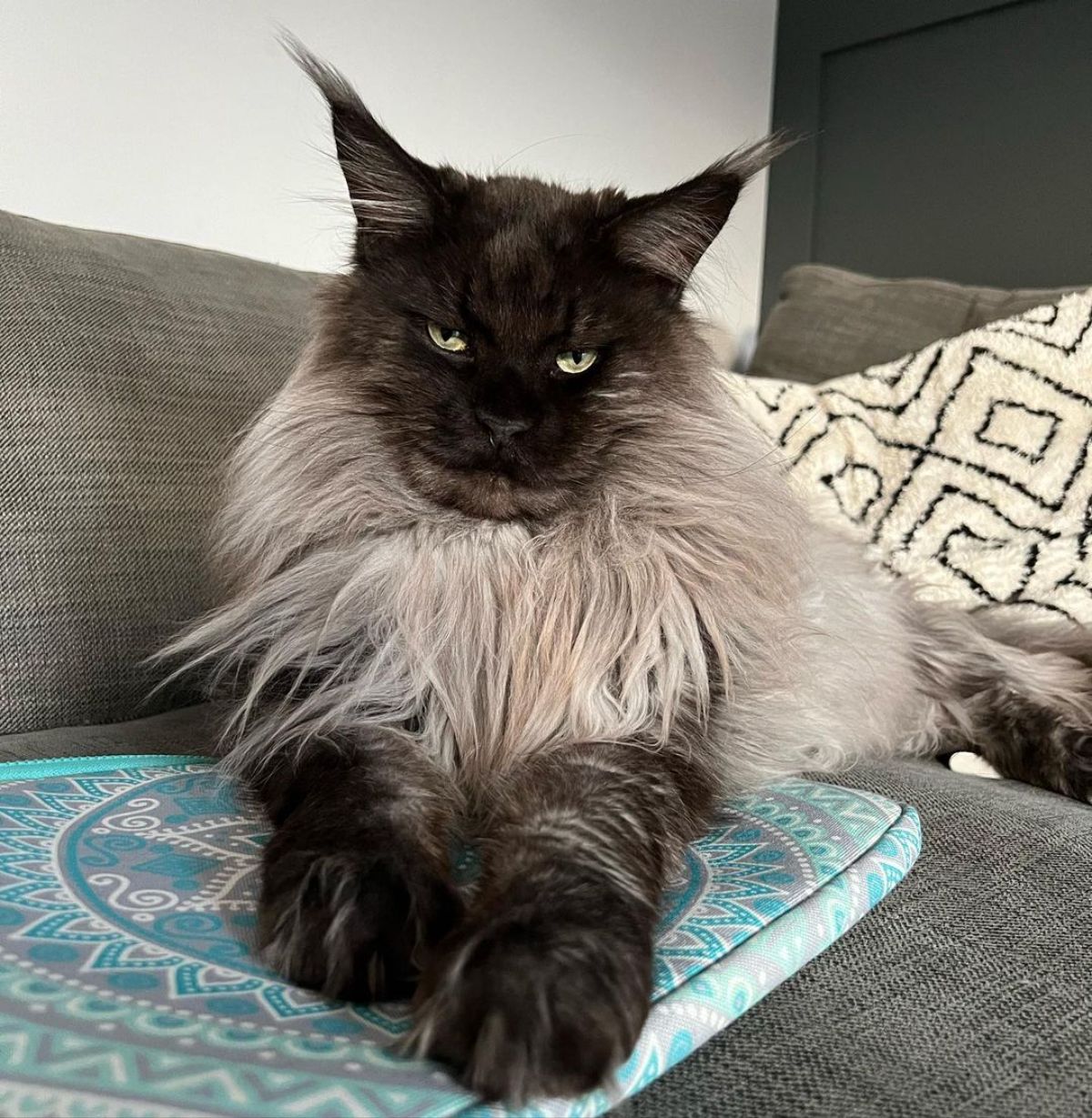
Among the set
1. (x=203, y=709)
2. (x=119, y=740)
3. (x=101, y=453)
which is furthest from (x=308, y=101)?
(x=119, y=740)

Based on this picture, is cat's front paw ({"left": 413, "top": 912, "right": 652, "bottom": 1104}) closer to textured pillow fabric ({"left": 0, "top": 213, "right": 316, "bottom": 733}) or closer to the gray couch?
the gray couch

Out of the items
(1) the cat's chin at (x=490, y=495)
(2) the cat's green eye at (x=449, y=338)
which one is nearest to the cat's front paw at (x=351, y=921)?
(1) the cat's chin at (x=490, y=495)

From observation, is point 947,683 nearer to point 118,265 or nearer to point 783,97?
point 118,265

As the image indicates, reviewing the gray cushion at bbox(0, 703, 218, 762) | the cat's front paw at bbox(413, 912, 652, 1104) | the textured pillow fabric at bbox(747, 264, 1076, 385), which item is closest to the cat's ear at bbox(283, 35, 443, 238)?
the gray cushion at bbox(0, 703, 218, 762)

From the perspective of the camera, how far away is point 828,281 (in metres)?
3.01

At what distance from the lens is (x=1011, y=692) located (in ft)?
6.02

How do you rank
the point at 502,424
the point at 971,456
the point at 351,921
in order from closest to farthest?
the point at 351,921 < the point at 502,424 < the point at 971,456

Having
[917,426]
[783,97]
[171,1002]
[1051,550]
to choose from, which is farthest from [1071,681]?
[783,97]

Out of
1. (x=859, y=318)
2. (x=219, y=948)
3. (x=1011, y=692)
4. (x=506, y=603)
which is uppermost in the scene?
(x=859, y=318)

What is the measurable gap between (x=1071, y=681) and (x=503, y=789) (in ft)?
4.16

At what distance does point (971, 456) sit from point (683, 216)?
1275mm

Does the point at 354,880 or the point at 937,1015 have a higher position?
the point at 354,880

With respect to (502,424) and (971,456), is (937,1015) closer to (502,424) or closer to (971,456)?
(502,424)

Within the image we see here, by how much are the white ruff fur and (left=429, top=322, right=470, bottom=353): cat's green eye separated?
0.14 metres
